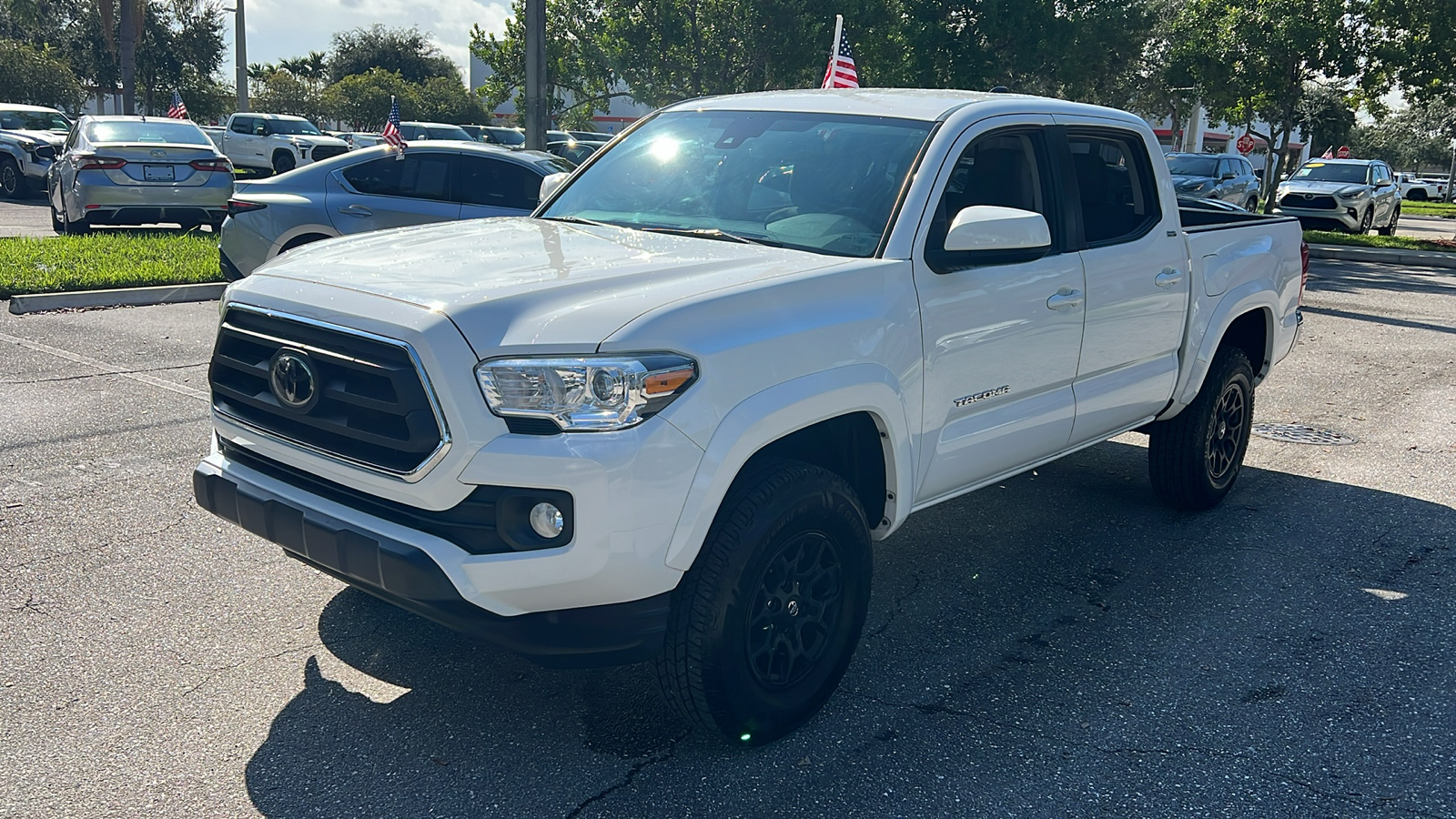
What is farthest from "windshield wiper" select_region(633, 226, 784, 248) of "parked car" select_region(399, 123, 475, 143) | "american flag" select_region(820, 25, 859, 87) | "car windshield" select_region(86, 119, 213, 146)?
"parked car" select_region(399, 123, 475, 143)

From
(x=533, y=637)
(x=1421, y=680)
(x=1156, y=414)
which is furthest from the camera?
(x=1156, y=414)

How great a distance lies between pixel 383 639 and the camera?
411cm

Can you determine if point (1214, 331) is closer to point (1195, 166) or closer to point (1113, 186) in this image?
point (1113, 186)

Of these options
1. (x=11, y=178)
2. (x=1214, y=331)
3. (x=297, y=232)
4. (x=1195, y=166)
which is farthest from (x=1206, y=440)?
(x=11, y=178)

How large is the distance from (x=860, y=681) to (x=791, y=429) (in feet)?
3.55

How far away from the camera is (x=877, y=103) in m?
4.54

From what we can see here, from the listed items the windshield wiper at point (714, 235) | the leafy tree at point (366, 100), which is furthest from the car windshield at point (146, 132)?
the leafy tree at point (366, 100)

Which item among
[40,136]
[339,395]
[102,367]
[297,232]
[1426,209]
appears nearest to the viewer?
[339,395]

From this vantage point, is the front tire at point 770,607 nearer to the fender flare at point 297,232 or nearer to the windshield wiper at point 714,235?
the windshield wiper at point 714,235

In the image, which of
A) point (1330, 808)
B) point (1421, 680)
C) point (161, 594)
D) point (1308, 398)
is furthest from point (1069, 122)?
point (1308, 398)

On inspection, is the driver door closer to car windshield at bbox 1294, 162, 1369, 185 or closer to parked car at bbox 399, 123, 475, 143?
car windshield at bbox 1294, 162, 1369, 185

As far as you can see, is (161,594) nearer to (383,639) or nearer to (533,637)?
(383,639)

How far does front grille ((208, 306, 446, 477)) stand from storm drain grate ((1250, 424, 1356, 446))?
6.11m

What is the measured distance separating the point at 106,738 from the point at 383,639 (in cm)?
94
